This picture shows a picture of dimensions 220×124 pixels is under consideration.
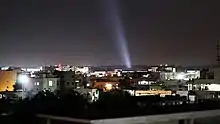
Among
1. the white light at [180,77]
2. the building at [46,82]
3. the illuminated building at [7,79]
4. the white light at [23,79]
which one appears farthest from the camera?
the white light at [180,77]

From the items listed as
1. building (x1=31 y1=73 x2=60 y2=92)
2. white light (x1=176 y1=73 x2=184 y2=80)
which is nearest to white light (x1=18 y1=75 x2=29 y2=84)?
building (x1=31 y1=73 x2=60 y2=92)

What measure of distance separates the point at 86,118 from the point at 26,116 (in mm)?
2446

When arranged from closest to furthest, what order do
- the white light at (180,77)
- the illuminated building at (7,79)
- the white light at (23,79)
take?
the illuminated building at (7,79), the white light at (23,79), the white light at (180,77)

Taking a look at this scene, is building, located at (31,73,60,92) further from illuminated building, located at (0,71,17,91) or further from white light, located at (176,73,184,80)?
white light, located at (176,73,184,80)

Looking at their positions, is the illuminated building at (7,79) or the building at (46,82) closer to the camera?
the building at (46,82)

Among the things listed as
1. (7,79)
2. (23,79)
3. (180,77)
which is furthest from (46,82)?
(180,77)

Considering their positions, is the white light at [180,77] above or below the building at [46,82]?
above

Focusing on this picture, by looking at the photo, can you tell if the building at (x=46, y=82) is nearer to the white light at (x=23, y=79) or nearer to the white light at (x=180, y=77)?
the white light at (x=23, y=79)

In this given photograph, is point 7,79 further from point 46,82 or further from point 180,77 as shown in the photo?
point 180,77

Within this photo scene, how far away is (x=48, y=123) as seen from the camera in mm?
8883

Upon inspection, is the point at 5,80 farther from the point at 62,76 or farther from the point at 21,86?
the point at 62,76

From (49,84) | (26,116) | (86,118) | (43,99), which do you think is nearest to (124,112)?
(86,118)

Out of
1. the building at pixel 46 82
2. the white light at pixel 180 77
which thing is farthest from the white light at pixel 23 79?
the white light at pixel 180 77

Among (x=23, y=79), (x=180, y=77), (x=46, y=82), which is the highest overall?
(x=180, y=77)
